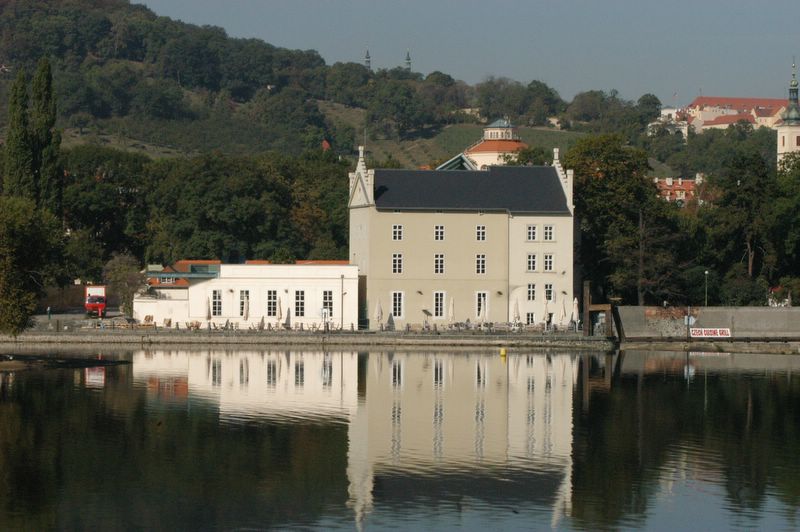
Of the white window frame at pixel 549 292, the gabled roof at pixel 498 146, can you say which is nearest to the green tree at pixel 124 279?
the white window frame at pixel 549 292

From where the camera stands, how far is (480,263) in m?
78.2

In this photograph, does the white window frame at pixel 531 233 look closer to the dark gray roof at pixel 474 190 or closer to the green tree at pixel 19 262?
the dark gray roof at pixel 474 190

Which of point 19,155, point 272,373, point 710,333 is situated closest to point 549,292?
point 710,333

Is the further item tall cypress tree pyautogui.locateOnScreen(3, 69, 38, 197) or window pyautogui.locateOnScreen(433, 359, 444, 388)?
tall cypress tree pyautogui.locateOnScreen(3, 69, 38, 197)

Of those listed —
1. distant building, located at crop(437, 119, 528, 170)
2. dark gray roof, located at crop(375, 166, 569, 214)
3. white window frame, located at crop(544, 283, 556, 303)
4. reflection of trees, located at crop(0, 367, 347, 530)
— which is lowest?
reflection of trees, located at crop(0, 367, 347, 530)

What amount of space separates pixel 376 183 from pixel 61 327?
58.4ft

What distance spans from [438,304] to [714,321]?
45.8ft

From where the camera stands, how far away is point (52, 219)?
71.4m

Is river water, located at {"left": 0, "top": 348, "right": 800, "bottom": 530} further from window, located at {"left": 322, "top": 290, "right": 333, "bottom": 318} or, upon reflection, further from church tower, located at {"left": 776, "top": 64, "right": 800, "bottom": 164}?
church tower, located at {"left": 776, "top": 64, "right": 800, "bottom": 164}

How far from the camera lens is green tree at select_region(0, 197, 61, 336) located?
60.0 meters

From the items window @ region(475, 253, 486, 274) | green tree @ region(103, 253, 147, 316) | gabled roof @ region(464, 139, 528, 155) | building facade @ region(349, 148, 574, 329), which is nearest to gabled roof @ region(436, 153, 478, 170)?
building facade @ region(349, 148, 574, 329)

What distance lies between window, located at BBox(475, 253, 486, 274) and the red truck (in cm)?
2124

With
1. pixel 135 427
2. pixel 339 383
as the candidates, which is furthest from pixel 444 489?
pixel 339 383

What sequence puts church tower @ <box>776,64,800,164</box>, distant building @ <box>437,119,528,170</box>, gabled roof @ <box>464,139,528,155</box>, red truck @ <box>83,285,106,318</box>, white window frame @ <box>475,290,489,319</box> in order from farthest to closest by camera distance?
1. church tower @ <box>776,64,800,164</box>
2. gabled roof @ <box>464,139,528,155</box>
3. distant building @ <box>437,119,528,170</box>
4. red truck @ <box>83,285,106,318</box>
5. white window frame @ <box>475,290,489,319</box>
